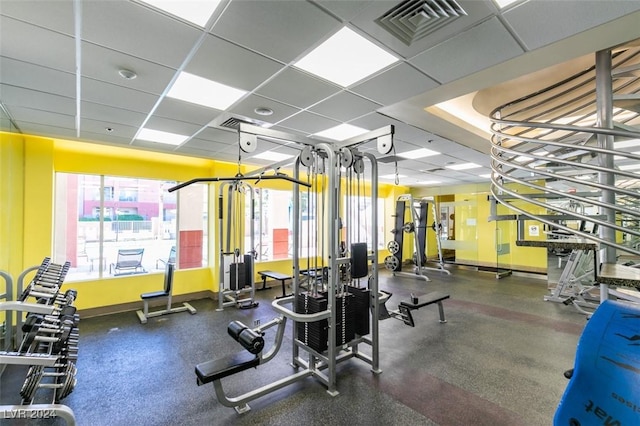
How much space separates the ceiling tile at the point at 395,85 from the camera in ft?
7.46

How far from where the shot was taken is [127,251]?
4883mm

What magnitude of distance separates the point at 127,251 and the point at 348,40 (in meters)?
5.04

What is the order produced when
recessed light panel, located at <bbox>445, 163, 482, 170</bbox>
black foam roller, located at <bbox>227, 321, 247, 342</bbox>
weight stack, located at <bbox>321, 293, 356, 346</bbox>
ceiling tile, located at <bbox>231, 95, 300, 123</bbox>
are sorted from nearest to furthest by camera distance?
black foam roller, located at <bbox>227, 321, 247, 342</bbox>
weight stack, located at <bbox>321, 293, 356, 346</bbox>
ceiling tile, located at <bbox>231, 95, 300, 123</bbox>
recessed light panel, located at <bbox>445, 163, 482, 170</bbox>

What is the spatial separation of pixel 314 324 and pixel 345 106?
7.32ft

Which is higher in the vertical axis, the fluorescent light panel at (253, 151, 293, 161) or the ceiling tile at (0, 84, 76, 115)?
the ceiling tile at (0, 84, 76, 115)

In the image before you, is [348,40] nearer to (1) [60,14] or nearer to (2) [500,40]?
(2) [500,40]

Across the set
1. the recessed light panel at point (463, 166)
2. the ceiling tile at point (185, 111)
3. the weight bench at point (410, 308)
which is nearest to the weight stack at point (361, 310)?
the weight bench at point (410, 308)

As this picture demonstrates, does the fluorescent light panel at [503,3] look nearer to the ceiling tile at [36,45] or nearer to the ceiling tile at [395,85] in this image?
the ceiling tile at [395,85]

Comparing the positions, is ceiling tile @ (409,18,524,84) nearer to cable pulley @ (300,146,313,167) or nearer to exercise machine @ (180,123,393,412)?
exercise machine @ (180,123,393,412)

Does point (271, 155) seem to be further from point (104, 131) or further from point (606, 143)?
point (606, 143)

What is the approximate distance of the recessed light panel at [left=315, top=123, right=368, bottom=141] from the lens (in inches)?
143

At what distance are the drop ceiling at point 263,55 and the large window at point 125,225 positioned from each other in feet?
4.51

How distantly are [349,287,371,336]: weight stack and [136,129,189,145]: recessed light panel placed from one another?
3.25 meters

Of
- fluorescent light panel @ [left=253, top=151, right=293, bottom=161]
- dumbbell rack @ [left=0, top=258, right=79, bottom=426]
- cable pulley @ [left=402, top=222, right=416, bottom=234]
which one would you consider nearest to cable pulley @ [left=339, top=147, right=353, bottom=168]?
fluorescent light panel @ [left=253, top=151, right=293, bottom=161]
